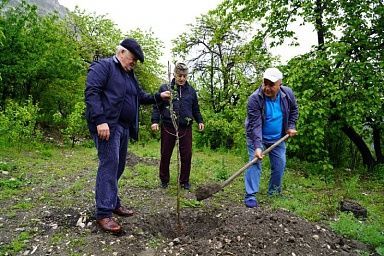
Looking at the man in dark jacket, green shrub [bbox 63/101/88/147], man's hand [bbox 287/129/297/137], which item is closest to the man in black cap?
the man in dark jacket

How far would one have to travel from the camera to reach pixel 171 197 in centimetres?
584

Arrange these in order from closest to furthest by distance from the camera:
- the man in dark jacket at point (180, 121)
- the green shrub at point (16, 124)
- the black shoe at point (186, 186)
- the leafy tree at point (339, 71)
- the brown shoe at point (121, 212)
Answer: the brown shoe at point (121, 212)
the man in dark jacket at point (180, 121)
the black shoe at point (186, 186)
the leafy tree at point (339, 71)
the green shrub at point (16, 124)

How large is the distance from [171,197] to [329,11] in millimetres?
6224

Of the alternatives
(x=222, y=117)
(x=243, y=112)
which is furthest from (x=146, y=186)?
(x=222, y=117)

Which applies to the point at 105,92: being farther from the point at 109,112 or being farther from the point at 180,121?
the point at 180,121

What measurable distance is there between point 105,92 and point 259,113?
Answer: 2.21 metres

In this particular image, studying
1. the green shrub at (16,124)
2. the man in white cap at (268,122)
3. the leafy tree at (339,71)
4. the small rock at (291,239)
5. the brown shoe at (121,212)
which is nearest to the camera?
the small rock at (291,239)

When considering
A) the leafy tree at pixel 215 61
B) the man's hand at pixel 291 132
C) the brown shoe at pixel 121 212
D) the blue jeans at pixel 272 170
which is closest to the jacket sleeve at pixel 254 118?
the blue jeans at pixel 272 170

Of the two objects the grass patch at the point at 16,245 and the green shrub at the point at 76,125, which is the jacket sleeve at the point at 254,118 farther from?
the green shrub at the point at 76,125

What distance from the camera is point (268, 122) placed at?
5.48 m

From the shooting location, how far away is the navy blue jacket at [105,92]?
3975 mm

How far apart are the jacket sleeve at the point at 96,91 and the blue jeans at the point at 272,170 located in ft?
7.70

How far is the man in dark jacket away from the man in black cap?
65.3 inches

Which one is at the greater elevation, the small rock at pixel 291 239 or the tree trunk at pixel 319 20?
the tree trunk at pixel 319 20
